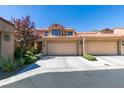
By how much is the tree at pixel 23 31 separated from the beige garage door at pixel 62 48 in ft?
13.9

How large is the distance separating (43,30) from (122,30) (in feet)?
55.0

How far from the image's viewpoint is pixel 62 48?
19.0 meters

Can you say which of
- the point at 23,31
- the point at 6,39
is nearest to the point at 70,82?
the point at 6,39

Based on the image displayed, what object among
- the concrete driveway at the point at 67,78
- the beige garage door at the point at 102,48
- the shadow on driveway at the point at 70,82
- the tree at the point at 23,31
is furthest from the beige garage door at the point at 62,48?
the shadow on driveway at the point at 70,82

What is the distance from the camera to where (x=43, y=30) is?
26.1 metres

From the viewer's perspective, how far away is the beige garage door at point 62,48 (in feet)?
62.2

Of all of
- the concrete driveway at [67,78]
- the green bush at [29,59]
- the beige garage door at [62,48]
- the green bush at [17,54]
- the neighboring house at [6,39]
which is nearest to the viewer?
the concrete driveway at [67,78]

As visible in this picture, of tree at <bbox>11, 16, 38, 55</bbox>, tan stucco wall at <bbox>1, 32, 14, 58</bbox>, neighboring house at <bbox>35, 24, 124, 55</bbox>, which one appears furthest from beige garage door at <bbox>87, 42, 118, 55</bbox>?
tan stucco wall at <bbox>1, 32, 14, 58</bbox>

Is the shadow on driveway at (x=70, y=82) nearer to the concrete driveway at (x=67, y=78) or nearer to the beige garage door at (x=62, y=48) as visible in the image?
the concrete driveway at (x=67, y=78)

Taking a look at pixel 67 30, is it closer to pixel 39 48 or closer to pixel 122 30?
pixel 39 48

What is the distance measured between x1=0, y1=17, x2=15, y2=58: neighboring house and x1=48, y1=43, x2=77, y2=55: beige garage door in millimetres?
7693

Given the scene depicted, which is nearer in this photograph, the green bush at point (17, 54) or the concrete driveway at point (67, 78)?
the concrete driveway at point (67, 78)
